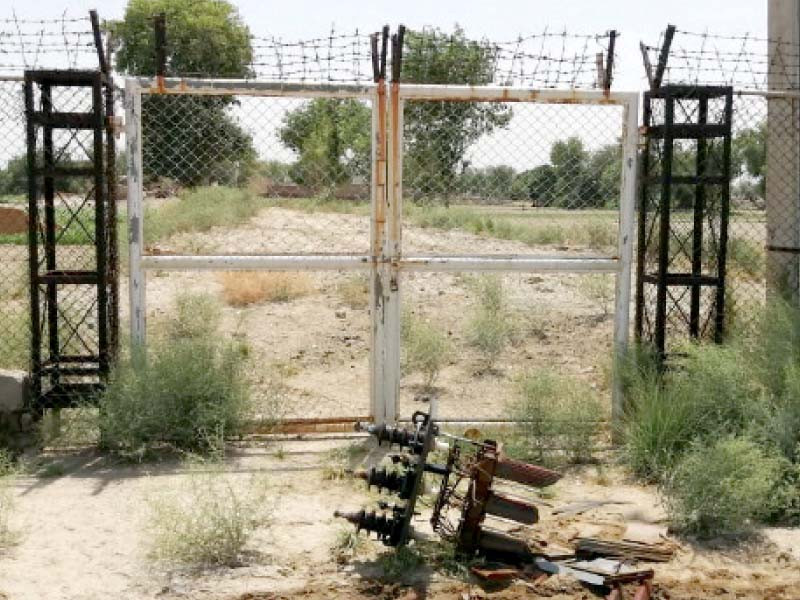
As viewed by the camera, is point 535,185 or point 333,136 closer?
point 535,185

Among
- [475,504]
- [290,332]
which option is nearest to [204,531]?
[475,504]

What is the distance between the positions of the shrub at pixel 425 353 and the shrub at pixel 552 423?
9.31ft

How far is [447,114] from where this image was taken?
11.2m

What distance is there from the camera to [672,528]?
593 centimetres

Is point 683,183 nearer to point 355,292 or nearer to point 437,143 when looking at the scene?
point 437,143

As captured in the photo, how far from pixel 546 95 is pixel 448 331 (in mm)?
5558

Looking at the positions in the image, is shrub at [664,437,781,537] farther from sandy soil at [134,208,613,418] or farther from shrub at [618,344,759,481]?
sandy soil at [134,208,613,418]

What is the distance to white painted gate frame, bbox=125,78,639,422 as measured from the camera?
725cm

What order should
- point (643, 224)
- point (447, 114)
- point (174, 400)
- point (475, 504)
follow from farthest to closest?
point (447, 114) < point (643, 224) < point (174, 400) < point (475, 504)

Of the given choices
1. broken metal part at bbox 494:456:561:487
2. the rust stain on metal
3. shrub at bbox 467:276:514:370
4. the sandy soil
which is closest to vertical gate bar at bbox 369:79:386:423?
the rust stain on metal

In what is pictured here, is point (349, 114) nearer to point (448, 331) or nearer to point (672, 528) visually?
point (448, 331)

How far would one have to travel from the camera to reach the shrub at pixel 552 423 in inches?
288

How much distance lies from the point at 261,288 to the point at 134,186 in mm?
7334

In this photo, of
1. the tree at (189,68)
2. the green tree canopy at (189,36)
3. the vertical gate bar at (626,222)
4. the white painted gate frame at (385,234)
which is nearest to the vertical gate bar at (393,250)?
the white painted gate frame at (385,234)
